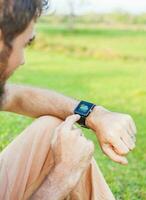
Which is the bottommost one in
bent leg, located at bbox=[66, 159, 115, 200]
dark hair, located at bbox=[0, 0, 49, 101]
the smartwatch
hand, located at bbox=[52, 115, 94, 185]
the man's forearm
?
bent leg, located at bbox=[66, 159, 115, 200]

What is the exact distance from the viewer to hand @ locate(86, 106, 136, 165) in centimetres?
323

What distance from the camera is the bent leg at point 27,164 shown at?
121 inches

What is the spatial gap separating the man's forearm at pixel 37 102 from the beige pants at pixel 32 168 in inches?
15.8

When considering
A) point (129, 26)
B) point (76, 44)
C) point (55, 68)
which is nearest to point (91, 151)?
point (55, 68)

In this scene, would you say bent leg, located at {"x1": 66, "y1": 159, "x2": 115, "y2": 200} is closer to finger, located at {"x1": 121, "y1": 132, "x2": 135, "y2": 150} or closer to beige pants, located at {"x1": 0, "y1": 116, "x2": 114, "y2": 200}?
beige pants, located at {"x1": 0, "y1": 116, "x2": 114, "y2": 200}

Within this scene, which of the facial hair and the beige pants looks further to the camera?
the beige pants

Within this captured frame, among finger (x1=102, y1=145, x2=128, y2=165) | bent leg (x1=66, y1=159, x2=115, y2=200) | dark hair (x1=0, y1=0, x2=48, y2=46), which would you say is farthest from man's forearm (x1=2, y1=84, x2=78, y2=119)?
dark hair (x1=0, y1=0, x2=48, y2=46)

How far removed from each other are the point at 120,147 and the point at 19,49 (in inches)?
30.1

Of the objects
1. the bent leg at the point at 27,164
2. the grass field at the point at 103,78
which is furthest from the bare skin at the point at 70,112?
the grass field at the point at 103,78

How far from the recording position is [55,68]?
788 inches

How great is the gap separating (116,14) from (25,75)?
24.1 metres

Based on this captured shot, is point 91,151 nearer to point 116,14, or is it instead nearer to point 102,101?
point 102,101

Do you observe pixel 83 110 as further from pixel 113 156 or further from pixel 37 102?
pixel 113 156

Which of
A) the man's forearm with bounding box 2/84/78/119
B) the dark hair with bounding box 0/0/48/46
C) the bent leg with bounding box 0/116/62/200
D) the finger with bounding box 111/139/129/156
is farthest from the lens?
the man's forearm with bounding box 2/84/78/119
